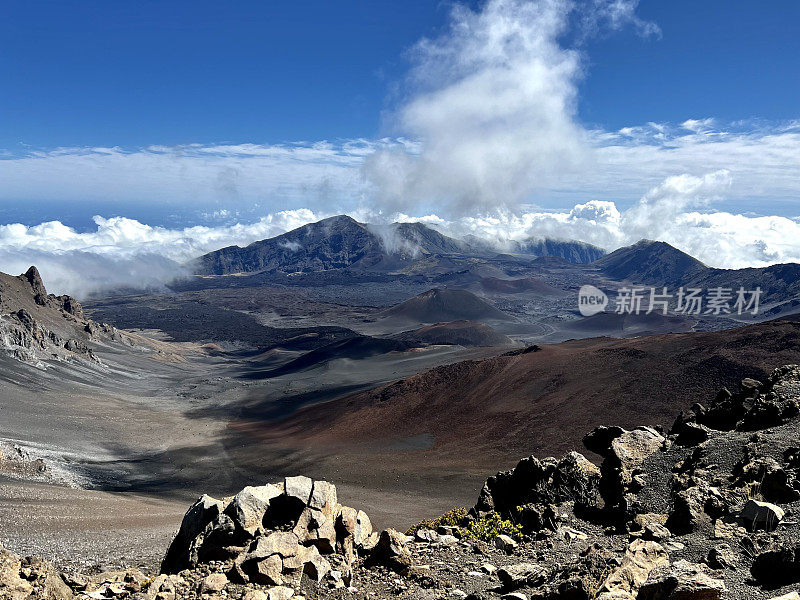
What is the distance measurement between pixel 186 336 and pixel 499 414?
126 meters

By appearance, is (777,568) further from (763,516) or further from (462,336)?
(462,336)

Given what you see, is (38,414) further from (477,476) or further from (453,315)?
(453,315)

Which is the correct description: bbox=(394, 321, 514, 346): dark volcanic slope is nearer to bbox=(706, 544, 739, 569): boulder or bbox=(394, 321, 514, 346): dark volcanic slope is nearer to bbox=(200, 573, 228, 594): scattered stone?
bbox=(200, 573, 228, 594): scattered stone

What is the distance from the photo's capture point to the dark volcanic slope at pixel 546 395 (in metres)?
39.1

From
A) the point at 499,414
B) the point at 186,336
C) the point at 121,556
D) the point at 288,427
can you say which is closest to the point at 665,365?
the point at 499,414

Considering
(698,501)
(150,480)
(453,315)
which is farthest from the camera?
(453,315)

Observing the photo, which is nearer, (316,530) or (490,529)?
(316,530)

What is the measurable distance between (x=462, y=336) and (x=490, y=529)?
109214 mm

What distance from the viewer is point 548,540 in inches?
450

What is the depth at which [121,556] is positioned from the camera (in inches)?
758

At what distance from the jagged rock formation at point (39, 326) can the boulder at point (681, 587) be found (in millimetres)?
83011

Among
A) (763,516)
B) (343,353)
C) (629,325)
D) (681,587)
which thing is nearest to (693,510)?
(763,516)

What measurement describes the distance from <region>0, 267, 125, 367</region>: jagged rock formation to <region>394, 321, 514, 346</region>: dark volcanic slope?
64.1 m

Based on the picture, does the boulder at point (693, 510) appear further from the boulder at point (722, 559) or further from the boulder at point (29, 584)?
the boulder at point (29, 584)
